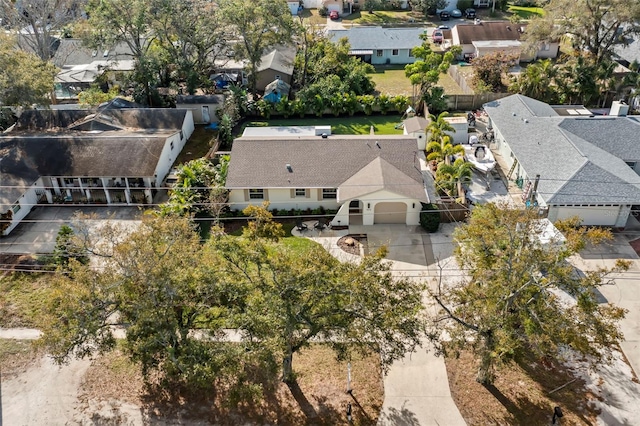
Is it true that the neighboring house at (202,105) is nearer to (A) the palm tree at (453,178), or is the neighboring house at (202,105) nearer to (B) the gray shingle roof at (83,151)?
(B) the gray shingle roof at (83,151)

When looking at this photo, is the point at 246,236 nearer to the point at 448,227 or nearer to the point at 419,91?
the point at 448,227

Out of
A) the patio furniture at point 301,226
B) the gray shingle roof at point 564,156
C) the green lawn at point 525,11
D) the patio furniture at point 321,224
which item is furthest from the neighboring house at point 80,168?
the green lawn at point 525,11

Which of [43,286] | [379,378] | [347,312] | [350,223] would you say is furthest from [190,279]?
[350,223]

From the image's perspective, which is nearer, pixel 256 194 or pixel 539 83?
pixel 256 194

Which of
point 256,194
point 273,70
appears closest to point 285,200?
point 256,194

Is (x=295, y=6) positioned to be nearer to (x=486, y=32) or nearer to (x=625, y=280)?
(x=486, y=32)
